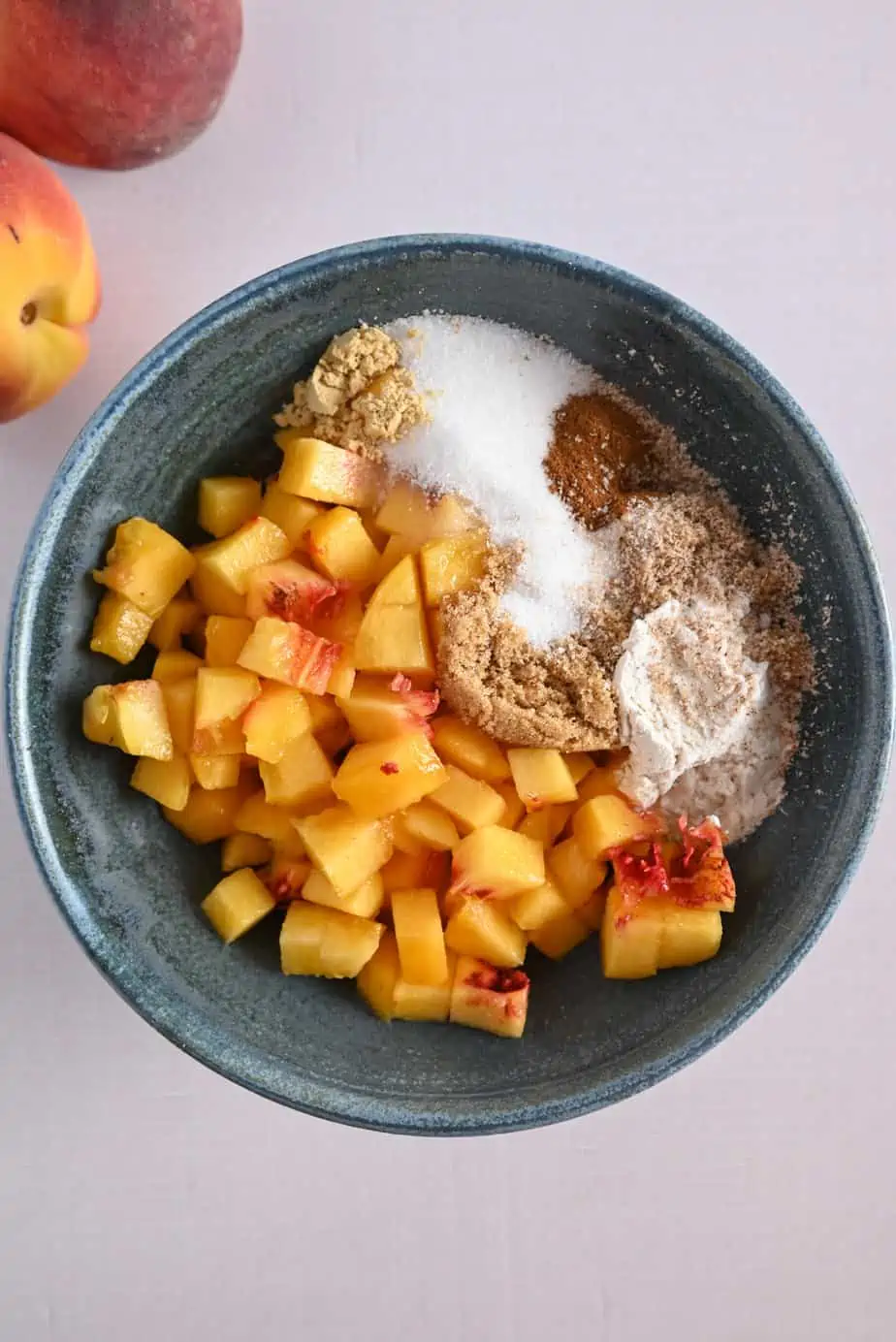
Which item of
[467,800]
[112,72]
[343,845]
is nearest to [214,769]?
[343,845]

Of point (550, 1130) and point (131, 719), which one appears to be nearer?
point (131, 719)

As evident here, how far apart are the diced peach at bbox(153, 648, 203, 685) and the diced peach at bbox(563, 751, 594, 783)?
0.39m

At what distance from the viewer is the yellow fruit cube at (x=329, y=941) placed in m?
1.18

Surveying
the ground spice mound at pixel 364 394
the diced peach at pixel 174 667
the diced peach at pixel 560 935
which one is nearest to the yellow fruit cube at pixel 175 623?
the diced peach at pixel 174 667

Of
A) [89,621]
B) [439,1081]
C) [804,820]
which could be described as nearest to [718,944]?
[804,820]

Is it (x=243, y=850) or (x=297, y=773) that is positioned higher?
(x=297, y=773)

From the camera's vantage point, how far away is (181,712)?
46.6 inches

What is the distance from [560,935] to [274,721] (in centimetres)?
38

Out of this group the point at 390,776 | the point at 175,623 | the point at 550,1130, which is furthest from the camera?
the point at 550,1130

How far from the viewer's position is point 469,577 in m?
1.19

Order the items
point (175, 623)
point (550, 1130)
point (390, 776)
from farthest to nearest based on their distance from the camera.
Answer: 1. point (550, 1130)
2. point (175, 623)
3. point (390, 776)

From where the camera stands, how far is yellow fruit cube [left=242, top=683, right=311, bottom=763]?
3.77 feet

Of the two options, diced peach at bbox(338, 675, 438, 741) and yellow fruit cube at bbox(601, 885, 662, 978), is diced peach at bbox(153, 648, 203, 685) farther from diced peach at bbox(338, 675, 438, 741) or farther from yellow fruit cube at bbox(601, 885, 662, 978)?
yellow fruit cube at bbox(601, 885, 662, 978)

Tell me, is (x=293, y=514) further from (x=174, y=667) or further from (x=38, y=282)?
(x=38, y=282)
